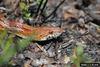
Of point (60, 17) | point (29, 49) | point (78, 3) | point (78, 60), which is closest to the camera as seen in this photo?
point (78, 60)

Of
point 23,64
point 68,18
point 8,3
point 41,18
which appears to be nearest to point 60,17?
point 68,18

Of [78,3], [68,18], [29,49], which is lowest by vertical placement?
[29,49]

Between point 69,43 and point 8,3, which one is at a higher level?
point 8,3

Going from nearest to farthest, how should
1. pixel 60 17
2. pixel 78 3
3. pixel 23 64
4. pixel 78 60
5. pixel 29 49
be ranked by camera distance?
pixel 78 60 → pixel 23 64 → pixel 29 49 → pixel 60 17 → pixel 78 3

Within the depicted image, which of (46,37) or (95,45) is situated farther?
(95,45)

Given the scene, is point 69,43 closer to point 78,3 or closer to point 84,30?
point 84,30

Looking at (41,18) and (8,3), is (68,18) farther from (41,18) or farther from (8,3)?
(8,3)

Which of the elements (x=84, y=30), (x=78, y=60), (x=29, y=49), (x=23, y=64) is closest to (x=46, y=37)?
(x=29, y=49)

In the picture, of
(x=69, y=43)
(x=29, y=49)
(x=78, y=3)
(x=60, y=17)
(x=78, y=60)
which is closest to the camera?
(x=78, y=60)

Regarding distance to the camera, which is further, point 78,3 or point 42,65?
point 78,3
